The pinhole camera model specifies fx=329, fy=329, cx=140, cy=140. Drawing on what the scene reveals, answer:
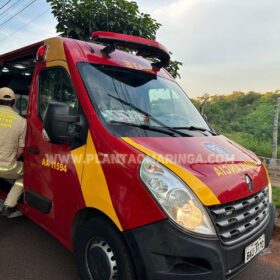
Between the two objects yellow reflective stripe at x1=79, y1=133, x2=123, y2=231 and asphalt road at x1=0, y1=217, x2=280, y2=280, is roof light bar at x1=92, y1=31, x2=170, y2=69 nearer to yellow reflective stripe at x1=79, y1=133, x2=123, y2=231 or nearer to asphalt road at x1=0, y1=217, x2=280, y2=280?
yellow reflective stripe at x1=79, y1=133, x2=123, y2=231

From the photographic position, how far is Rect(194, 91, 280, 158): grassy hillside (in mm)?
18348

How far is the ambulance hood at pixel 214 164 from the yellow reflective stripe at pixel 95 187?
0.36m

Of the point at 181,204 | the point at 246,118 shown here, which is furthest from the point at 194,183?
the point at 246,118

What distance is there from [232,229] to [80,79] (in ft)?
5.73

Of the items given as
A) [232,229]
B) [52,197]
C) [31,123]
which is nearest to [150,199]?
[232,229]

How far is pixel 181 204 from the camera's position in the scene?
2166 millimetres

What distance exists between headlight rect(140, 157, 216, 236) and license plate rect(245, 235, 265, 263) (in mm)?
449

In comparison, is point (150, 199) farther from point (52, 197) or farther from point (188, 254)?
point (52, 197)

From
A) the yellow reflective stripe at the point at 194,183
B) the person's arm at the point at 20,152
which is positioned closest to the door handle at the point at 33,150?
the person's arm at the point at 20,152

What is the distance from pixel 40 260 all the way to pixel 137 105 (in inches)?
75.9

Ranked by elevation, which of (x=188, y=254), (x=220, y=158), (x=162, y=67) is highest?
(x=162, y=67)

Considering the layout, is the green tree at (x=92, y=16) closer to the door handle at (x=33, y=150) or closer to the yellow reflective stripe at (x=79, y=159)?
the door handle at (x=33, y=150)

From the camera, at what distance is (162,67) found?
12.7 feet

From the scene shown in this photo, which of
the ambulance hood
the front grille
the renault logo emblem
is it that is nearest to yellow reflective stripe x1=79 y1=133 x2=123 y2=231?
the ambulance hood
